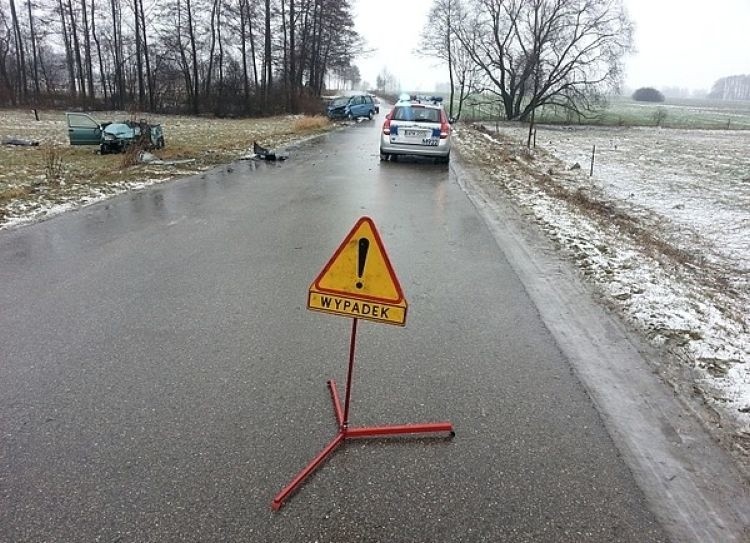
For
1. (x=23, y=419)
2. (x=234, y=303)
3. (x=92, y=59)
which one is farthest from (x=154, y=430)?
(x=92, y=59)

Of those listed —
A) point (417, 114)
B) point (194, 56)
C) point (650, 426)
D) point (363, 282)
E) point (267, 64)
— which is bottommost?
point (650, 426)

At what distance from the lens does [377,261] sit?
9.66 ft

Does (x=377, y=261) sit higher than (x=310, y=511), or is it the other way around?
(x=377, y=261)

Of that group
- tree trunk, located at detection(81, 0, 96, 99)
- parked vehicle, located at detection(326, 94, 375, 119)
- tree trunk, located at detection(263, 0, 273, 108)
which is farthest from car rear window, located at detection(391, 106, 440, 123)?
tree trunk, located at detection(81, 0, 96, 99)

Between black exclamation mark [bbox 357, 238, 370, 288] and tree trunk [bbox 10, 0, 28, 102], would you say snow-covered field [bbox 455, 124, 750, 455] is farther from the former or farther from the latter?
tree trunk [bbox 10, 0, 28, 102]

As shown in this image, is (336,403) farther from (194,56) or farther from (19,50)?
(19,50)

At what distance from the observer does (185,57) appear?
43469mm

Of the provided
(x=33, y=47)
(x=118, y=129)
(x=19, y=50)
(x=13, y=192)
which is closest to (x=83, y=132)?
(x=118, y=129)

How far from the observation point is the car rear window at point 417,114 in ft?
47.5

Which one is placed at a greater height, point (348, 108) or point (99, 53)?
point (99, 53)

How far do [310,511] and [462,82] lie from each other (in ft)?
162

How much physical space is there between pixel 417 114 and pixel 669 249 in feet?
28.9

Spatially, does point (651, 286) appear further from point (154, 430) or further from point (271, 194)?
point (271, 194)

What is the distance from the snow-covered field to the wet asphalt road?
960 millimetres
